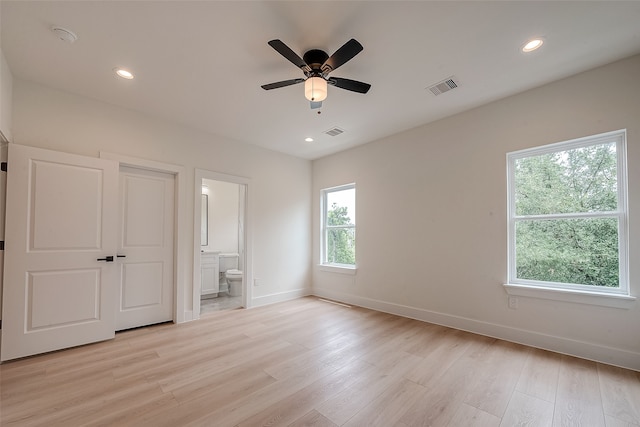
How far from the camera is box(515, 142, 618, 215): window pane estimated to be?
2.67 m

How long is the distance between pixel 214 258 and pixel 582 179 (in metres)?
5.59

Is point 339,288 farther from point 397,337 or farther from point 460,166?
point 460,166

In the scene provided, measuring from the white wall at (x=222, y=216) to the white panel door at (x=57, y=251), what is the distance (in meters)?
2.87

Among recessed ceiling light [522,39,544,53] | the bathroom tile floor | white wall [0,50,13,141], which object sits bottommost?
the bathroom tile floor

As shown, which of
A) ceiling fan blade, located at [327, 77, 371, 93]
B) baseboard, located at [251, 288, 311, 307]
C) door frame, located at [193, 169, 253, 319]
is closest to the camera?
ceiling fan blade, located at [327, 77, 371, 93]

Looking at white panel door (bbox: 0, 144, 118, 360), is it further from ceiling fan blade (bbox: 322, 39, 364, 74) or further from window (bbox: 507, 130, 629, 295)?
window (bbox: 507, 130, 629, 295)

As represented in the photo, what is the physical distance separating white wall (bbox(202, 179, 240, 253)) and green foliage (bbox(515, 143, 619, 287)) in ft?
17.3

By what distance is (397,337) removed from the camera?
10.6ft

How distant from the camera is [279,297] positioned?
495 centimetres

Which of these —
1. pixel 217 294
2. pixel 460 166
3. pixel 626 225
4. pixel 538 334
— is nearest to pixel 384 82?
pixel 460 166

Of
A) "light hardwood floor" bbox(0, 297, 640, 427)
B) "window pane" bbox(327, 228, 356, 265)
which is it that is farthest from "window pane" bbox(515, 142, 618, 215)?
"window pane" bbox(327, 228, 356, 265)

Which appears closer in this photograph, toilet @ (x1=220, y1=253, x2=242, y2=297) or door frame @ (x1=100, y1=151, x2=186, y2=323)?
door frame @ (x1=100, y1=151, x2=186, y2=323)

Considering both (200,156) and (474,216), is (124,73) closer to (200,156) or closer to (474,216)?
(200,156)

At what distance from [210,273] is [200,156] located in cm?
239
